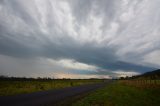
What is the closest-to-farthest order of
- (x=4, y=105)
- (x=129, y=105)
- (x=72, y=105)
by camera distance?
1. (x=4, y=105)
2. (x=72, y=105)
3. (x=129, y=105)

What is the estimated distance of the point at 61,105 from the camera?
16812 millimetres

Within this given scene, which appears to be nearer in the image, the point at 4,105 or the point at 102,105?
the point at 4,105

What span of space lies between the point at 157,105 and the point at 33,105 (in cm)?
1208

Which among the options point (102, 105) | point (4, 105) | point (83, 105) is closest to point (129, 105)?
point (102, 105)

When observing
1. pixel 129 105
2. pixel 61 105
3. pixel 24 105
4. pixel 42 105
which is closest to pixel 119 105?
pixel 129 105

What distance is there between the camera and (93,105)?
17.9 m

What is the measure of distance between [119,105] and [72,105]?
4525mm

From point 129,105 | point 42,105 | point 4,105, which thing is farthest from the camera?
point 129,105

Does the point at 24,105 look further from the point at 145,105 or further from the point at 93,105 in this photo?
the point at 145,105

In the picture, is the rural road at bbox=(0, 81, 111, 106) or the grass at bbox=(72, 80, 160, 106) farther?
the grass at bbox=(72, 80, 160, 106)

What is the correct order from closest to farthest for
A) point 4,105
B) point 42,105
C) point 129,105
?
point 4,105, point 42,105, point 129,105

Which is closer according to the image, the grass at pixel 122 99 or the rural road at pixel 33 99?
the rural road at pixel 33 99

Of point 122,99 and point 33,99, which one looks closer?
point 33,99

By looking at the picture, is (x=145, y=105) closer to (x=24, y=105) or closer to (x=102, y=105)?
(x=102, y=105)
